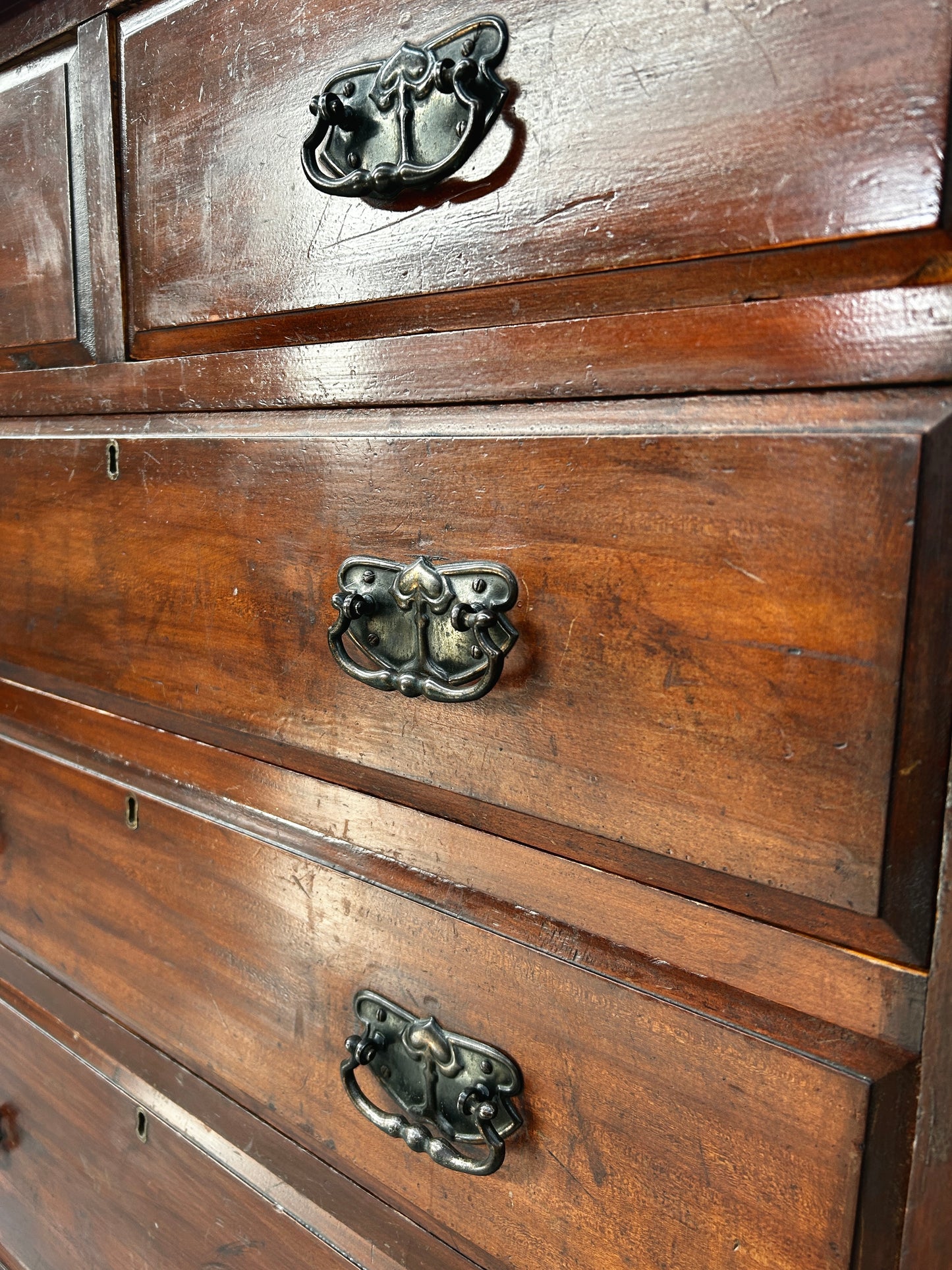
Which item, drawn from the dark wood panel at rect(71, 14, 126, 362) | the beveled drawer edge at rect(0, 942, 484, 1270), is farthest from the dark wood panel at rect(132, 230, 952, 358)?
the beveled drawer edge at rect(0, 942, 484, 1270)

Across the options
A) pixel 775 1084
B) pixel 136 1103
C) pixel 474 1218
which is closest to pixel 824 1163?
pixel 775 1084

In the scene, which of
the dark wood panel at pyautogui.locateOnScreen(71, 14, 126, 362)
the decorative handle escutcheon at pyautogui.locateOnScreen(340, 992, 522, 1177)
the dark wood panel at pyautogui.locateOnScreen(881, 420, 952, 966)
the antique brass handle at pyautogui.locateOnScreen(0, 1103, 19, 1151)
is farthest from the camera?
the antique brass handle at pyautogui.locateOnScreen(0, 1103, 19, 1151)

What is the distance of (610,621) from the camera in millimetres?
388

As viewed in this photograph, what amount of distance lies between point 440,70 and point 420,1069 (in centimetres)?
47

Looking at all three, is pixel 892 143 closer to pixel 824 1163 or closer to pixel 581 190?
pixel 581 190

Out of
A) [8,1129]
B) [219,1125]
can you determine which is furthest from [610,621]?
[8,1129]

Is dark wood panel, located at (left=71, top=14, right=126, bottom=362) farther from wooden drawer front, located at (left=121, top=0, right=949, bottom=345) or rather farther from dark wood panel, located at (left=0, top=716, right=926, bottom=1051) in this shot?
dark wood panel, located at (left=0, top=716, right=926, bottom=1051)

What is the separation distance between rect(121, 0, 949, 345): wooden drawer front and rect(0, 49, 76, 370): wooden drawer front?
0.07 meters

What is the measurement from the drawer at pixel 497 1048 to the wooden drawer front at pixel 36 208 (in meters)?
0.32

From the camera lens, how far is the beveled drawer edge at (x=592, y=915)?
13.6 inches

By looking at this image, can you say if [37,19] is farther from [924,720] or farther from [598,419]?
[924,720]

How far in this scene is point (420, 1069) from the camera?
0.48 metres

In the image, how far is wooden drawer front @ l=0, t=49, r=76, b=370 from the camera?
0.60 m

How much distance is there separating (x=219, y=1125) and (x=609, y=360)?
1.73 feet
